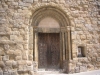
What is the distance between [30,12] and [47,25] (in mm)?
981

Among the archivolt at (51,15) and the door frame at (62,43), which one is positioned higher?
the archivolt at (51,15)

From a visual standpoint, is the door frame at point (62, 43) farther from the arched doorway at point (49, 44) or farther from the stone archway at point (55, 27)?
the arched doorway at point (49, 44)

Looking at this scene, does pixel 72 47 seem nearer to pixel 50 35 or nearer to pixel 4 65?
pixel 50 35

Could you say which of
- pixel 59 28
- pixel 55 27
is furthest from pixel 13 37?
pixel 59 28

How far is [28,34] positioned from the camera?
5828 millimetres

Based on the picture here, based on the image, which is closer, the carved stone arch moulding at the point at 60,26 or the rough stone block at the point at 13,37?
the rough stone block at the point at 13,37

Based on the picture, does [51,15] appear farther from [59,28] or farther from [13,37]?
[13,37]

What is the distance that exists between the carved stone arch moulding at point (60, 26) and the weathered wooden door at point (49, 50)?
214mm

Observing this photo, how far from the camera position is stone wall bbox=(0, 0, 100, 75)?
18.2 feet

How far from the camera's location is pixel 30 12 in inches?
231

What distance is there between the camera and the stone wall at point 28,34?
5.54m

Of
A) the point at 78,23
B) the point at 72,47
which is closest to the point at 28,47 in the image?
the point at 72,47

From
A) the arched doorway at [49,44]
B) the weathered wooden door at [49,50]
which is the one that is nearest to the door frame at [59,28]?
the arched doorway at [49,44]

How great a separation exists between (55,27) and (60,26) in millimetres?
232
